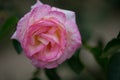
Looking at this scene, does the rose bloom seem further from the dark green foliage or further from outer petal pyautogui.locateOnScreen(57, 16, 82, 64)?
the dark green foliage

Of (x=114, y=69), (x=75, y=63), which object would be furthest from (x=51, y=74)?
(x=114, y=69)

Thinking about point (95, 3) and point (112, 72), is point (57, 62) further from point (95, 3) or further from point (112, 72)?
point (95, 3)

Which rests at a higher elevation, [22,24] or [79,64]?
[22,24]

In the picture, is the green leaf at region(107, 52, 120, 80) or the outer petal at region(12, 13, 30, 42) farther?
the green leaf at region(107, 52, 120, 80)

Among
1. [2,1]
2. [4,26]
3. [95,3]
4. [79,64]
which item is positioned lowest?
[95,3]

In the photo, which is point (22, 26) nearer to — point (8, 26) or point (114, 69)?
point (8, 26)

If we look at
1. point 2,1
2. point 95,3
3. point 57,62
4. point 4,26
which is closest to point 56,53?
point 57,62

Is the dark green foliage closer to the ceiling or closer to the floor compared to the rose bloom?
closer to the floor

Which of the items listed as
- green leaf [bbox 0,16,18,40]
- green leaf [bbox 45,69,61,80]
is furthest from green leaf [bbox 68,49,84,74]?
green leaf [bbox 0,16,18,40]
